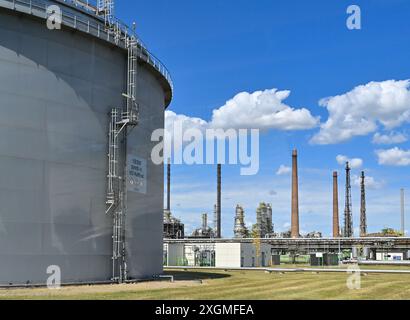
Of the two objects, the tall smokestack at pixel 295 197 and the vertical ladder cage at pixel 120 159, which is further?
the tall smokestack at pixel 295 197

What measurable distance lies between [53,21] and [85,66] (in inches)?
104

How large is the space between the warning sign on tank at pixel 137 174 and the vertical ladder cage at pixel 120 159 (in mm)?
523

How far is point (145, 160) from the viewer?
3127cm

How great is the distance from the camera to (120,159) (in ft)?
94.0

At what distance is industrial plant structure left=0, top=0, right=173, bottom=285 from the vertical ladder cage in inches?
2.1

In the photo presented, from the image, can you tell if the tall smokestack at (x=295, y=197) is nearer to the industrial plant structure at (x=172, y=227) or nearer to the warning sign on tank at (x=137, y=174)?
the industrial plant structure at (x=172, y=227)

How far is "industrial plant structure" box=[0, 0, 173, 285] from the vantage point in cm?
2373

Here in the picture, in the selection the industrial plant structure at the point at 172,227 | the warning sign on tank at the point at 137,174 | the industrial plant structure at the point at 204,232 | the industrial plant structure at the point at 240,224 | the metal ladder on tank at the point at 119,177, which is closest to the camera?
the metal ladder on tank at the point at 119,177

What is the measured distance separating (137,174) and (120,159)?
190 centimetres

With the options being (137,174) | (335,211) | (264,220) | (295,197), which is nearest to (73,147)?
(137,174)

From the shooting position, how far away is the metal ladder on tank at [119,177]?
27734mm

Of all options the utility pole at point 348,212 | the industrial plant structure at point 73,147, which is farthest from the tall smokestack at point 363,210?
the industrial plant structure at point 73,147
